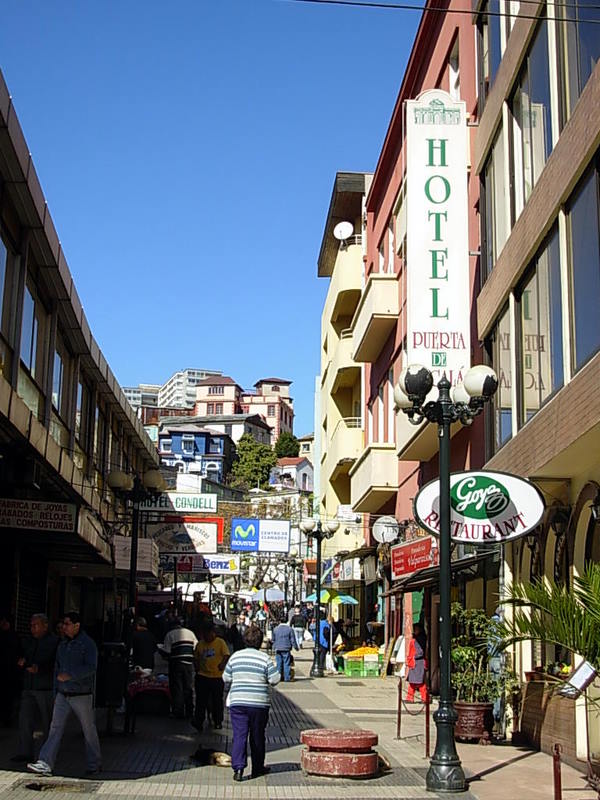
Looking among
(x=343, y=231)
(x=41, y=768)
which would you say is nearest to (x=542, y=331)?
(x=41, y=768)

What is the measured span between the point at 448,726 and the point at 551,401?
410 cm

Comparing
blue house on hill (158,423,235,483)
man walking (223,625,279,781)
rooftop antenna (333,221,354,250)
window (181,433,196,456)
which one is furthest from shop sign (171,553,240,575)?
window (181,433,196,456)

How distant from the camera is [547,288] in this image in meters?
13.9

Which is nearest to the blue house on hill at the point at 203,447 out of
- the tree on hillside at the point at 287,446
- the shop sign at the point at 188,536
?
the tree on hillside at the point at 287,446

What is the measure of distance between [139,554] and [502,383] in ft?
47.0

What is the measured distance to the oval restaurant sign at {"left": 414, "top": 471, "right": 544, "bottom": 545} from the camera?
13.5 metres

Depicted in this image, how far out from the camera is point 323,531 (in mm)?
33031

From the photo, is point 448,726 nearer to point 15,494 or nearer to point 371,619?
point 15,494

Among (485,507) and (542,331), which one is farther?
(542,331)

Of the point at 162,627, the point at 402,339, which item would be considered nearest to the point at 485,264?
the point at 402,339

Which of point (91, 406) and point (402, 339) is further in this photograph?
point (91, 406)

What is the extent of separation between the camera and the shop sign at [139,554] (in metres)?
25.7

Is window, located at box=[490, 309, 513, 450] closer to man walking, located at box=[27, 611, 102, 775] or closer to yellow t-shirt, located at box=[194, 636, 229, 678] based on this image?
yellow t-shirt, located at box=[194, 636, 229, 678]

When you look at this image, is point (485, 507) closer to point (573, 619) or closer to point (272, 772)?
point (272, 772)
